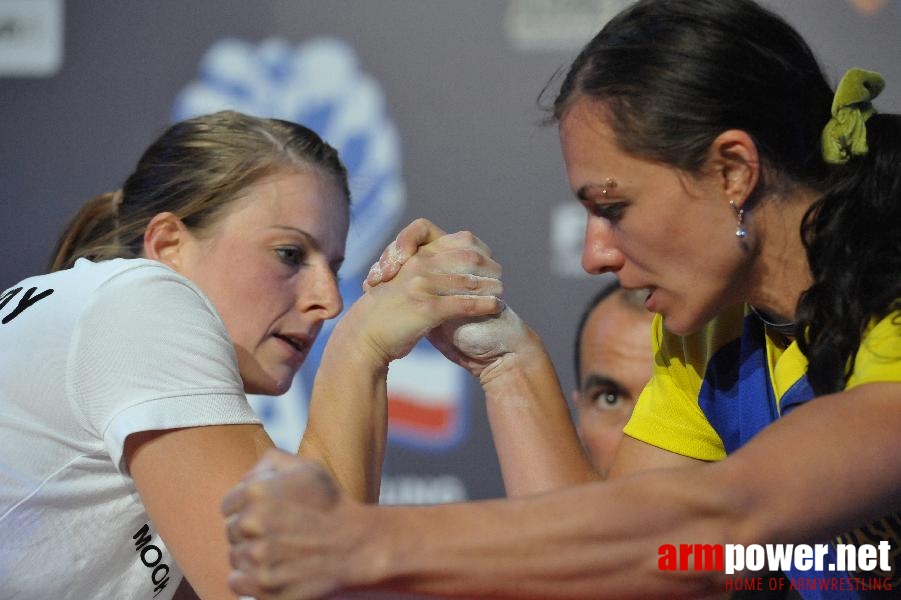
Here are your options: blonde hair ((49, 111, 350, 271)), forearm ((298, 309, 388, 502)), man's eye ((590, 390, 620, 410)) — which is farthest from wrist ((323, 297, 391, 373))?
man's eye ((590, 390, 620, 410))

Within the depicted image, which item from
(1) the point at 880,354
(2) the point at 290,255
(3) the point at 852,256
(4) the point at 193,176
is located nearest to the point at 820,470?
(1) the point at 880,354

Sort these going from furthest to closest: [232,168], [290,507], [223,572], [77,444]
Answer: [232,168] < [77,444] < [223,572] < [290,507]

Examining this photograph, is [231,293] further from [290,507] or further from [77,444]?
[290,507]

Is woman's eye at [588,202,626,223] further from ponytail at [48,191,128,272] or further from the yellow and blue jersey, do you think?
ponytail at [48,191,128,272]

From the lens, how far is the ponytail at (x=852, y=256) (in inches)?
42.4

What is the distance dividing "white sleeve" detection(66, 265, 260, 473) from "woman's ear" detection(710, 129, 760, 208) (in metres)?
0.56

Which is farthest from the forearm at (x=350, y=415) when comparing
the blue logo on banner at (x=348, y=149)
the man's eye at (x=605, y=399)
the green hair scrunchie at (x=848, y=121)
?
the blue logo on banner at (x=348, y=149)

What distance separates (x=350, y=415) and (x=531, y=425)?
0.84 ft

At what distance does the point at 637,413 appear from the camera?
143 centimetres

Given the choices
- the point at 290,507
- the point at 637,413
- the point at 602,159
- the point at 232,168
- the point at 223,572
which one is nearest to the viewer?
the point at 290,507

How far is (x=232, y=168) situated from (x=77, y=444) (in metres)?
0.54

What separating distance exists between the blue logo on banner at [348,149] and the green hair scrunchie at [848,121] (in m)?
1.15

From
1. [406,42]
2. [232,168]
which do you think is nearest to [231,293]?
[232,168]

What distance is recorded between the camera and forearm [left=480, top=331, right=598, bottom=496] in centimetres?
138
